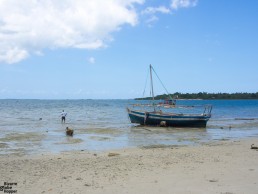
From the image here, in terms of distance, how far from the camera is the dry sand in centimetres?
895

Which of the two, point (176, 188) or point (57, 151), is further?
point (57, 151)

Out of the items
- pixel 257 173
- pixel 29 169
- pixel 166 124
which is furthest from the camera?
pixel 166 124

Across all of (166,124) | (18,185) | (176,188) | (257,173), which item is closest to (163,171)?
(176,188)

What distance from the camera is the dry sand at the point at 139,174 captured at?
8.95m

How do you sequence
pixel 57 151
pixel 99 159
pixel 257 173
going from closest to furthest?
1. pixel 257 173
2. pixel 99 159
3. pixel 57 151

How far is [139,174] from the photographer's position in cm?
1065

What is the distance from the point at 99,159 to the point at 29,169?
10.1ft

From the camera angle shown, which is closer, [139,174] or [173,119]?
[139,174]

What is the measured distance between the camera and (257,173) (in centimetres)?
1055

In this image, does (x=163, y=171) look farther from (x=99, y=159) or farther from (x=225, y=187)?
(x=99, y=159)

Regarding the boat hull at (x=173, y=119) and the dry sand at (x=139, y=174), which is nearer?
the dry sand at (x=139, y=174)

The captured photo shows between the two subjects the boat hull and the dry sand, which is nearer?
the dry sand

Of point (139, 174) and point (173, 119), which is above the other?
Result: point (173, 119)

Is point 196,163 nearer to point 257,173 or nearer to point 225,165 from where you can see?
point 225,165
